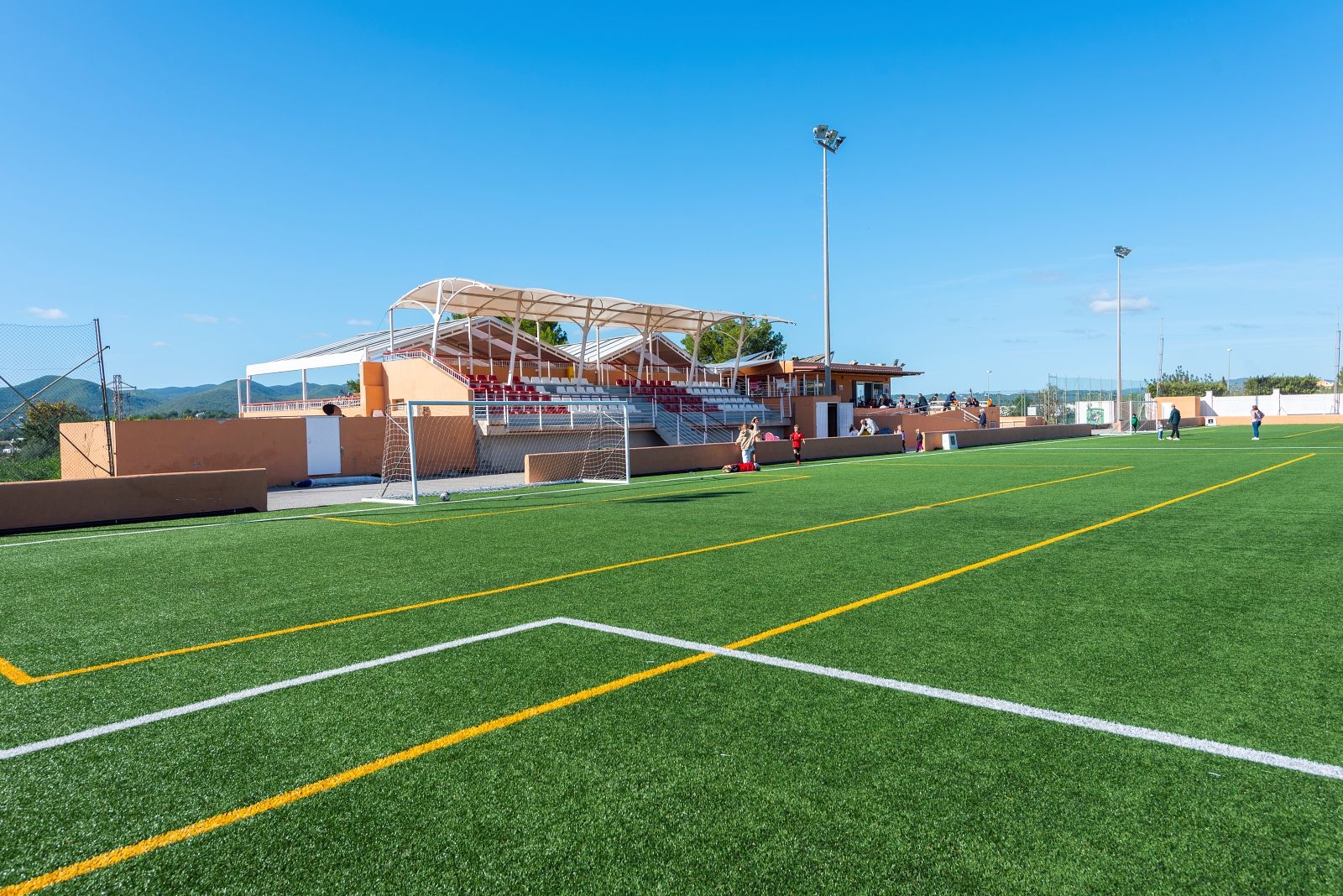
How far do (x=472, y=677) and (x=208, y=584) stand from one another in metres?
4.72

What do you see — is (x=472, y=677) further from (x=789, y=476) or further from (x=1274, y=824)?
(x=789, y=476)

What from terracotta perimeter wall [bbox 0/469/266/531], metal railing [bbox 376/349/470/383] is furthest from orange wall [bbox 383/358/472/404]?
terracotta perimeter wall [bbox 0/469/266/531]

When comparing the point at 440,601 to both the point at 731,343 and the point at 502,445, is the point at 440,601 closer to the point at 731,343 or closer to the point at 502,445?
the point at 502,445

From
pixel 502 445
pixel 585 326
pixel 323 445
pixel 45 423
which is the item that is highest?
pixel 585 326

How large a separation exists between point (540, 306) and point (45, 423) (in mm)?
20751

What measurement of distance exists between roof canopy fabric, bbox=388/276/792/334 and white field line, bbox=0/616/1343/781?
88.8ft

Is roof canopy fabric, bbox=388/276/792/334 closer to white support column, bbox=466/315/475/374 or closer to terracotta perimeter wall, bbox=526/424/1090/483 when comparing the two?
white support column, bbox=466/315/475/374

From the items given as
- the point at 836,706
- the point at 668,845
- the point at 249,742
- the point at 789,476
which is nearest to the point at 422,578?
the point at 249,742

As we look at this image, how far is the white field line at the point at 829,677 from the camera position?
380cm

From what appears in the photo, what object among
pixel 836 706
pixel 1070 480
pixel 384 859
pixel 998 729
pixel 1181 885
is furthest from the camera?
pixel 1070 480

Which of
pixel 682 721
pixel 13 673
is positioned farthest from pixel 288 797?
pixel 13 673

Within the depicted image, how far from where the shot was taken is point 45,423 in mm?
17828

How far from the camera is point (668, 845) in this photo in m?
3.09

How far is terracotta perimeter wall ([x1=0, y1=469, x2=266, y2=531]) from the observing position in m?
13.0
